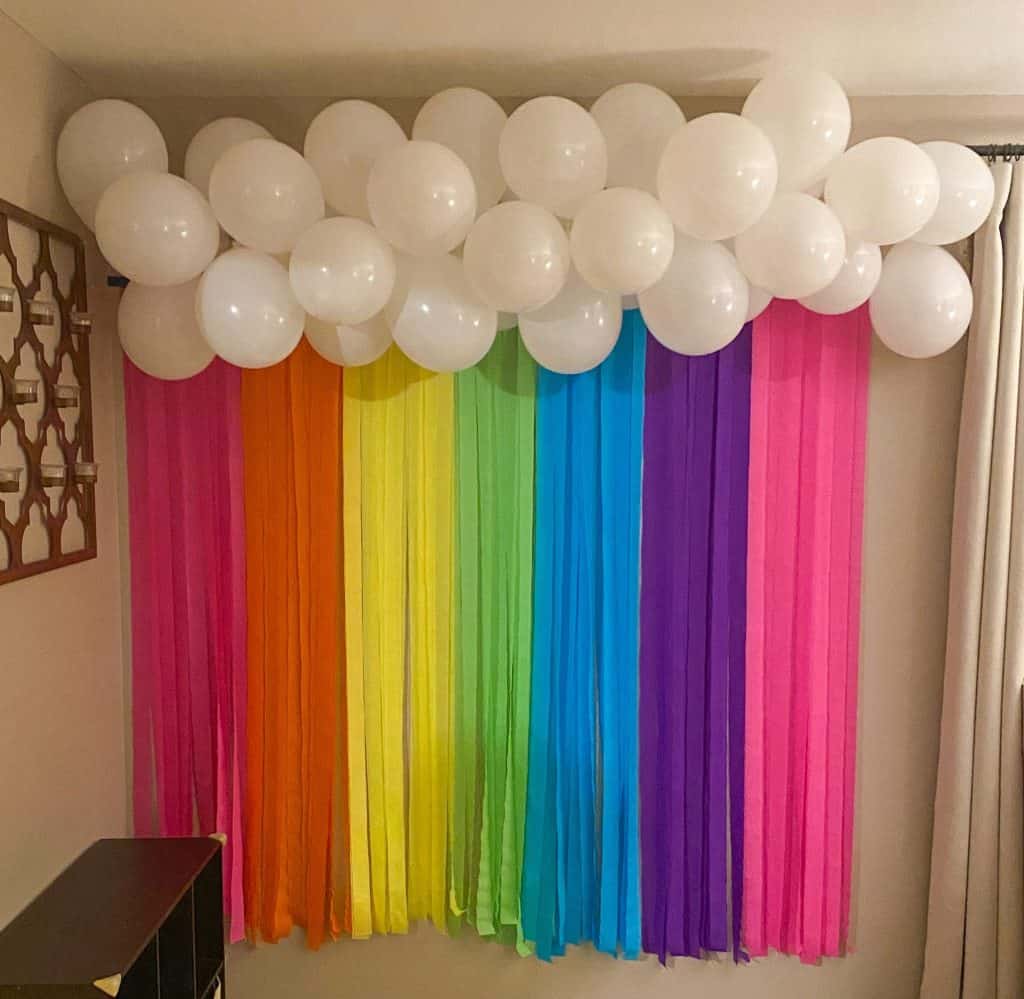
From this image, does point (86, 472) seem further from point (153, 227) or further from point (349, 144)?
point (349, 144)

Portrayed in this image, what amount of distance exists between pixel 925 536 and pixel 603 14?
144 cm

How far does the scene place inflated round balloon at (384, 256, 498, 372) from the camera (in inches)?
73.0

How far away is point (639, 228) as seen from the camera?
1.71 meters

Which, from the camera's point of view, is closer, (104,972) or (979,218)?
(104,972)

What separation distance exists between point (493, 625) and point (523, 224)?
985 millimetres

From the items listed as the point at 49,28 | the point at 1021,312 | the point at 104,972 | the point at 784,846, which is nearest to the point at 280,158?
the point at 49,28

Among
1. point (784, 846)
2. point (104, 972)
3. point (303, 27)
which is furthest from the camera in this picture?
point (784, 846)

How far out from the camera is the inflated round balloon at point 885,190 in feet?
5.82

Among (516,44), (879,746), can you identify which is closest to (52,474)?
(516,44)

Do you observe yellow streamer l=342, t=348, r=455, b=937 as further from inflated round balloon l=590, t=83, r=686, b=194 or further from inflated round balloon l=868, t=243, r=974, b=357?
inflated round balloon l=868, t=243, r=974, b=357

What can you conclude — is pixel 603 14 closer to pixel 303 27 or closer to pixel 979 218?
pixel 303 27

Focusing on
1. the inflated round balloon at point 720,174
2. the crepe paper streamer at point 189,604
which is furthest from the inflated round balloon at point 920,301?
the crepe paper streamer at point 189,604

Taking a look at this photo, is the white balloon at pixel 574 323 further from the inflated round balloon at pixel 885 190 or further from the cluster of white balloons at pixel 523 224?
the inflated round balloon at pixel 885 190

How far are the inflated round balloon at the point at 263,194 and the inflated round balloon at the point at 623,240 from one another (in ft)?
1.77
